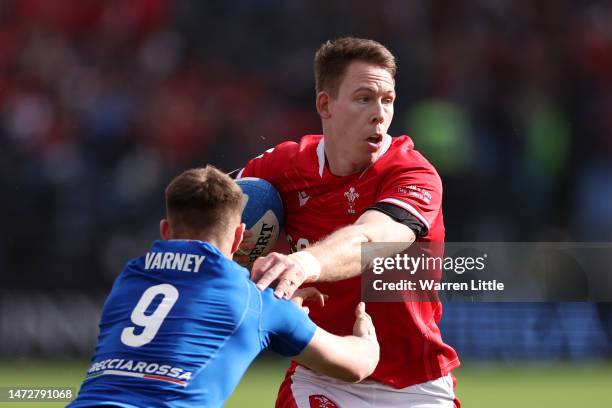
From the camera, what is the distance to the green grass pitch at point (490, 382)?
9.24m

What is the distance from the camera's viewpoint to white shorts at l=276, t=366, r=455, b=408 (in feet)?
16.1

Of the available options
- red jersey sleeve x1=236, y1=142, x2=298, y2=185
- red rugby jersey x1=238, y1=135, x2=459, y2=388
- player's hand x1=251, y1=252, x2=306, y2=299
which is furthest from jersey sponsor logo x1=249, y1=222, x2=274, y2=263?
player's hand x1=251, y1=252, x2=306, y2=299

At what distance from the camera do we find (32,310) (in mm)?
11000

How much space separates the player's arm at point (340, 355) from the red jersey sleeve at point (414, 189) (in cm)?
87

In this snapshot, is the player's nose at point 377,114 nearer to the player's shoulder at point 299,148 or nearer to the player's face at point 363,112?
the player's face at point 363,112

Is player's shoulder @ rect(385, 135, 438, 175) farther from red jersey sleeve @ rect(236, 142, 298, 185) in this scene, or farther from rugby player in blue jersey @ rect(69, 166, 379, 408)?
rugby player in blue jersey @ rect(69, 166, 379, 408)

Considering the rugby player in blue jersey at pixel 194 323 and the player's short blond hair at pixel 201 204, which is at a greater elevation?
the player's short blond hair at pixel 201 204

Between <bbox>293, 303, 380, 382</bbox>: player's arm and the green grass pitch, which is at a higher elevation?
the green grass pitch

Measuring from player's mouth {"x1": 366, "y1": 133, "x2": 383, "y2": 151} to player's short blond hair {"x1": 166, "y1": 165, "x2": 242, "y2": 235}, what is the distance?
141 centimetres

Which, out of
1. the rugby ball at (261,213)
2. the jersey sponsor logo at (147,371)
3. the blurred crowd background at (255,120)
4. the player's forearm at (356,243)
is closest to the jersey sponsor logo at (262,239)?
the rugby ball at (261,213)

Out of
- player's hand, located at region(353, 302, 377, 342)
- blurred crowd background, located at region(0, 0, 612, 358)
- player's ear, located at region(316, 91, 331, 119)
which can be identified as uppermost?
blurred crowd background, located at region(0, 0, 612, 358)

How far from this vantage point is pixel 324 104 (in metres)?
5.32

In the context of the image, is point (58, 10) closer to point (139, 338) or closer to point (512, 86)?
point (512, 86)

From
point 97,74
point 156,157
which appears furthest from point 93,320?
point 97,74
